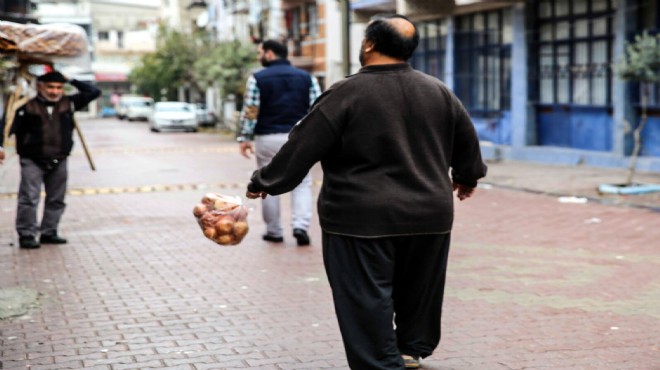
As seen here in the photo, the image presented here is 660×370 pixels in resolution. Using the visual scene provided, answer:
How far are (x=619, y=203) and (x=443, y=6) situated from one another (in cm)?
1198

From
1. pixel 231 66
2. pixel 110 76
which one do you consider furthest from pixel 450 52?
pixel 110 76

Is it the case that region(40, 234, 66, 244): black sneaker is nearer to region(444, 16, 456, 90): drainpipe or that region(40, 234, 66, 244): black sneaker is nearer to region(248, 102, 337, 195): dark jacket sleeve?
region(248, 102, 337, 195): dark jacket sleeve

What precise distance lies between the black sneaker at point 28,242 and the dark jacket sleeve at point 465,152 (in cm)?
572

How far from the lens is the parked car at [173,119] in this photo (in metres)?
45.1

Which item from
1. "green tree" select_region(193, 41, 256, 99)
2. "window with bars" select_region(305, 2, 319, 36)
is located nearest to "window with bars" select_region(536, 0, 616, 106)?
"window with bars" select_region(305, 2, 319, 36)

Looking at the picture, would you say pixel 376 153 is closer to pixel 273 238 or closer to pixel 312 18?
pixel 273 238

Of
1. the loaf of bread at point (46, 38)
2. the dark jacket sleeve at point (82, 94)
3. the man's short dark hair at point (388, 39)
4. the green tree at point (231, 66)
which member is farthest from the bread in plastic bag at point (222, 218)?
the green tree at point (231, 66)

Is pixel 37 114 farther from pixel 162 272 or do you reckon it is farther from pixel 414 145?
pixel 414 145

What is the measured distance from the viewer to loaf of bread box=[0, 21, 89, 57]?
8445 mm

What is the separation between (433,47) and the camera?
87.7 ft

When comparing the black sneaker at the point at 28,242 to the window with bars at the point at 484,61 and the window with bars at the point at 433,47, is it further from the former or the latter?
the window with bars at the point at 433,47

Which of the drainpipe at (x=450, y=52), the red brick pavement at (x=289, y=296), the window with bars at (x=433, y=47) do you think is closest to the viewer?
the red brick pavement at (x=289, y=296)

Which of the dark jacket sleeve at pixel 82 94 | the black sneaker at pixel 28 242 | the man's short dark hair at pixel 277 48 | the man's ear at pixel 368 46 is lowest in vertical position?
the black sneaker at pixel 28 242

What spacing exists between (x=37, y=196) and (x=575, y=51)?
13.2 metres
